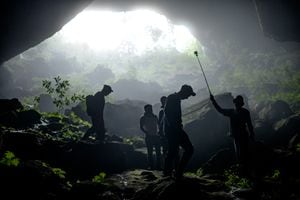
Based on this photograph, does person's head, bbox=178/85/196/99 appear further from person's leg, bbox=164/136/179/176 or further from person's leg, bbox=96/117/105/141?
person's leg, bbox=96/117/105/141

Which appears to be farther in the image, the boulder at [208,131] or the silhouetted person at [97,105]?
the boulder at [208,131]

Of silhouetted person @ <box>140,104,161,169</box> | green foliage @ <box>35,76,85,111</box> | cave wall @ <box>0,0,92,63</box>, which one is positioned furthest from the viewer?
green foliage @ <box>35,76,85,111</box>

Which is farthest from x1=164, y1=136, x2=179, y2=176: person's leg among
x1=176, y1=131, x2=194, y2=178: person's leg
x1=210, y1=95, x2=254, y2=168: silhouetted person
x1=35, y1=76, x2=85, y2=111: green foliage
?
x1=35, y1=76, x2=85, y2=111: green foliage

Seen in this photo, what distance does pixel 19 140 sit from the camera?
1134 centimetres

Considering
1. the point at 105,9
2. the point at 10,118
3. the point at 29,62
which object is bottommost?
the point at 10,118

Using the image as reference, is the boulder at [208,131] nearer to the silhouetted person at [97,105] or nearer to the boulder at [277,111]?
the boulder at [277,111]

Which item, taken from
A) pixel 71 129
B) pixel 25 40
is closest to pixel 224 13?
pixel 25 40

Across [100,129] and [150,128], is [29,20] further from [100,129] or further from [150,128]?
[150,128]

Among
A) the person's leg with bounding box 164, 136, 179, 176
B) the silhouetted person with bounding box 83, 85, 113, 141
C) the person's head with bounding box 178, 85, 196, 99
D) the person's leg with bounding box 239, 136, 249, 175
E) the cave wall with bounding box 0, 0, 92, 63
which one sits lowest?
the person's leg with bounding box 239, 136, 249, 175

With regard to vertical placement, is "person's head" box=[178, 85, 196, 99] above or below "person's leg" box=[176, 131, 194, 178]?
above

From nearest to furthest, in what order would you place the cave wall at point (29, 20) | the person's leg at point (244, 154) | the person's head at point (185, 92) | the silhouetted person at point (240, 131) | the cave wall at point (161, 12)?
the person's head at point (185, 92) < the person's leg at point (244, 154) < the silhouetted person at point (240, 131) < the cave wall at point (29, 20) < the cave wall at point (161, 12)

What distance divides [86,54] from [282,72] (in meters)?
75.3

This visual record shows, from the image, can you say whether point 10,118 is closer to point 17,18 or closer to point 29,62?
point 17,18

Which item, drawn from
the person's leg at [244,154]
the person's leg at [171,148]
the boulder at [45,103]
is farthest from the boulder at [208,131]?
the boulder at [45,103]
